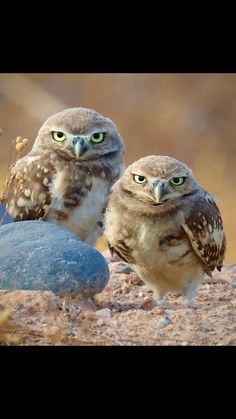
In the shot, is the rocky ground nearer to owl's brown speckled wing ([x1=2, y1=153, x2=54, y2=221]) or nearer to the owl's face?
the owl's face

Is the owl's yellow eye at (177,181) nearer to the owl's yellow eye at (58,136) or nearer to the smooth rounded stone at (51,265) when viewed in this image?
the smooth rounded stone at (51,265)

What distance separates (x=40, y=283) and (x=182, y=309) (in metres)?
0.62

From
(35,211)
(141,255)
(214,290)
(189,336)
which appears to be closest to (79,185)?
(35,211)

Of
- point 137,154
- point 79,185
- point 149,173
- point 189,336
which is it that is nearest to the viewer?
point 189,336

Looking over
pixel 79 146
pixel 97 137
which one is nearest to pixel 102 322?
pixel 79 146

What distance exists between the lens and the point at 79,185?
14.6ft

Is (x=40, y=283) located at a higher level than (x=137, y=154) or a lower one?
lower

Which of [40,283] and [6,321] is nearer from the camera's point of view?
[6,321]

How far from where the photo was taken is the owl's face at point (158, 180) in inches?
153

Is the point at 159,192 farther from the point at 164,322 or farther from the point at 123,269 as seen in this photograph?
the point at 123,269

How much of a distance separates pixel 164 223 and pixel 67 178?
62cm

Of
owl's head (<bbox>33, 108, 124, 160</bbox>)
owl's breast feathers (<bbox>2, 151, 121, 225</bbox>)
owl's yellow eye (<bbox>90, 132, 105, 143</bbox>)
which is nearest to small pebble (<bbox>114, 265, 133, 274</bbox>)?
owl's breast feathers (<bbox>2, 151, 121, 225</bbox>)

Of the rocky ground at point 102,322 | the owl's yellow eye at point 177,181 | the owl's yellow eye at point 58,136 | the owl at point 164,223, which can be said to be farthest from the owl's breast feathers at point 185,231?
the owl's yellow eye at point 58,136

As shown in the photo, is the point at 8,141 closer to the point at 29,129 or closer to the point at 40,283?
the point at 29,129
